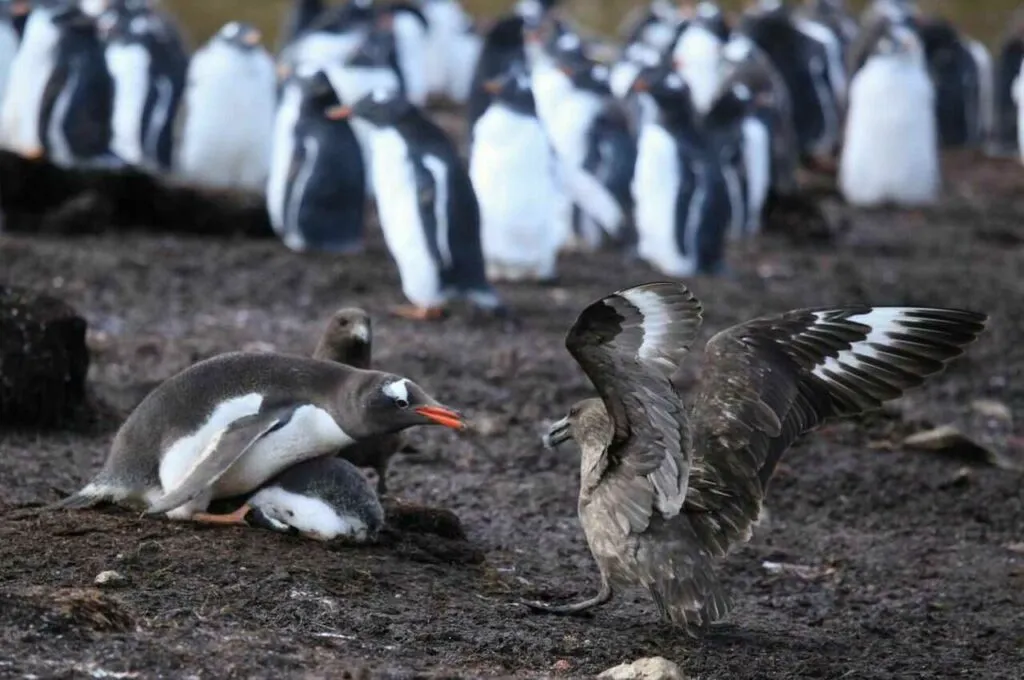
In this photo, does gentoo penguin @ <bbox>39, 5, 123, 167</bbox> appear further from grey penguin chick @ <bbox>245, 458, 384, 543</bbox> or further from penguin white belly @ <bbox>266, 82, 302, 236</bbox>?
grey penguin chick @ <bbox>245, 458, 384, 543</bbox>

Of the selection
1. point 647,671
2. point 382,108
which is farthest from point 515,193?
point 647,671

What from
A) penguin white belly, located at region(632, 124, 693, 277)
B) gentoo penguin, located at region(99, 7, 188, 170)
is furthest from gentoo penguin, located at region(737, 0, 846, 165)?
penguin white belly, located at region(632, 124, 693, 277)

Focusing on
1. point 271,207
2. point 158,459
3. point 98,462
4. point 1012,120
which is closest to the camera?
point 158,459

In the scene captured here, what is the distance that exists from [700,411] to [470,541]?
49.0 inches

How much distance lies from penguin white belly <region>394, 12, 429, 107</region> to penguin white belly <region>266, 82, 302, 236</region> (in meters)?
6.82

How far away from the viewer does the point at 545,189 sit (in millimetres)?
12742

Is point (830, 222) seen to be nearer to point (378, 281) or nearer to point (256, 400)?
point (378, 281)

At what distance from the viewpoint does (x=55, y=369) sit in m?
7.36

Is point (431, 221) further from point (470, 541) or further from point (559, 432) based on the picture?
point (559, 432)

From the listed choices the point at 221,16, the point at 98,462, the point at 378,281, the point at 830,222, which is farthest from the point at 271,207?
the point at 221,16

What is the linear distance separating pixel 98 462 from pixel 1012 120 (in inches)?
696

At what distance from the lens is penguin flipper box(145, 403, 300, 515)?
5.69 meters

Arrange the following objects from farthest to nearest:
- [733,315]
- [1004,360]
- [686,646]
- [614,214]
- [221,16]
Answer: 1. [221,16]
2. [614,214]
3. [733,315]
4. [1004,360]
5. [686,646]

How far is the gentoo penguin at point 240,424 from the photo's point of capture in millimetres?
5754
